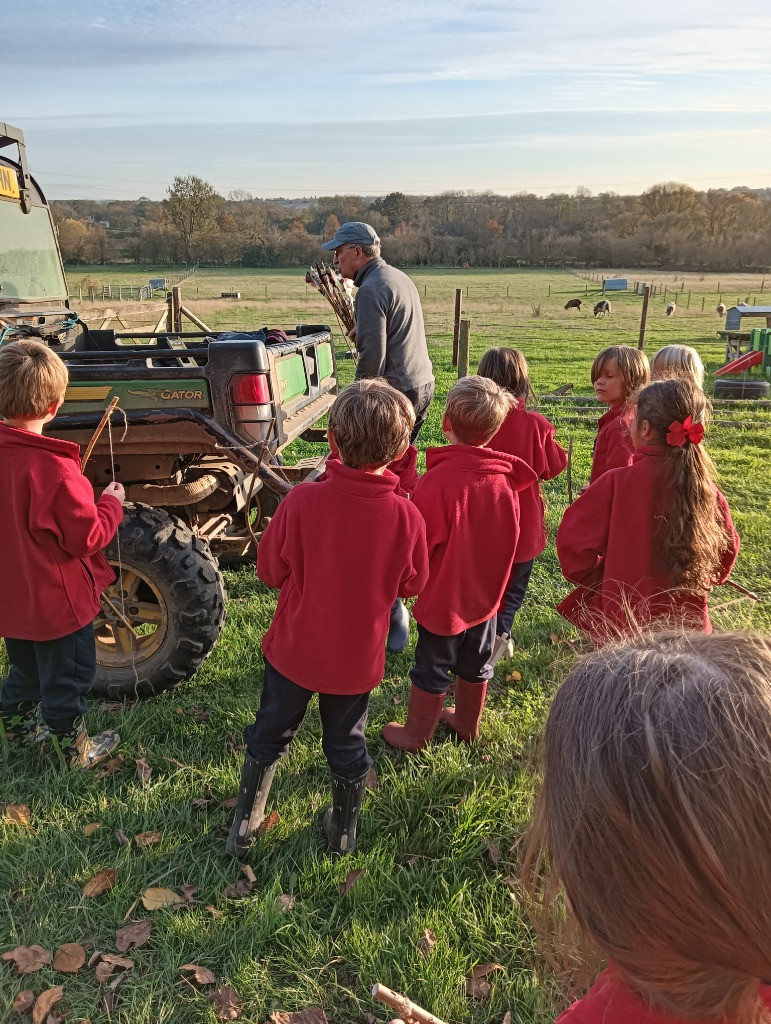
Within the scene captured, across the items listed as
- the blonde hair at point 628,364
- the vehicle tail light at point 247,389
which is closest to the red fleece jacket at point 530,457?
the blonde hair at point 628,364

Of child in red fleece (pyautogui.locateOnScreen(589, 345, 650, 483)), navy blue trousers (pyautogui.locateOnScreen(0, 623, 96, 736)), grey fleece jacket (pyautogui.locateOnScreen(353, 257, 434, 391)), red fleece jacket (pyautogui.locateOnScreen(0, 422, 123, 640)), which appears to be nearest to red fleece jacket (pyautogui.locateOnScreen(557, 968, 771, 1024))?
red fleece jacket (pyautogui.locateOnScreen(0, 422, 123, 640))

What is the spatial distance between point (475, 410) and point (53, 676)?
1.94 metres

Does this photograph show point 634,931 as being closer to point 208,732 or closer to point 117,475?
point 208,732

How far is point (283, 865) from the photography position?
2576mm

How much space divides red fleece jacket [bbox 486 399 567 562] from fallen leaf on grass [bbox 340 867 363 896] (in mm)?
1608

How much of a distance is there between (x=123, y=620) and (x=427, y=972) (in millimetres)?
1993

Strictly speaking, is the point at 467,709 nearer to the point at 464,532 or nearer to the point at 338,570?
the point at 464,532

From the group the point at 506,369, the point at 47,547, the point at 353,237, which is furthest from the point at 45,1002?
the point at 353,237

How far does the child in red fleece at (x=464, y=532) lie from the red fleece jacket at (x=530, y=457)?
0.53m

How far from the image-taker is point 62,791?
2.91m

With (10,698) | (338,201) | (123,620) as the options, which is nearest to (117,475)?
(123,620)

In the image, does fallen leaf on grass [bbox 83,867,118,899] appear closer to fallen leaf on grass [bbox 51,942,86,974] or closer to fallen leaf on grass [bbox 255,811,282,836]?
fallen leaf on grass [bbox 51,942,86,974]

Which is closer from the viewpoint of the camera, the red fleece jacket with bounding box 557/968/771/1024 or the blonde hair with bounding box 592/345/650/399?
the red fleece jacket with bounding box 557/968/771/1024

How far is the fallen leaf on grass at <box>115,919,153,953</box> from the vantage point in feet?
7.50
